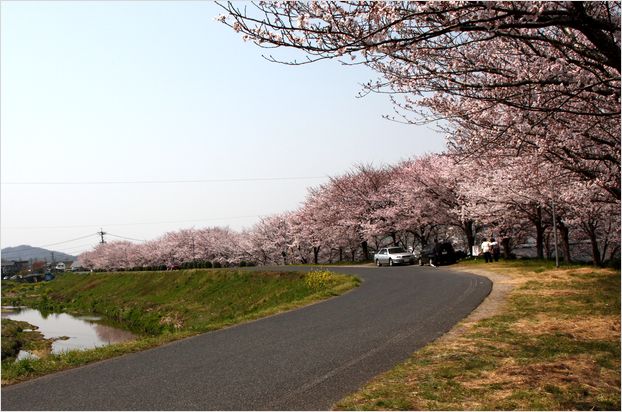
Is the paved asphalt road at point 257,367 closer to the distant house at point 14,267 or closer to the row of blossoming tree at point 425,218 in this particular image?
the row of blossoming tree at point 425,218

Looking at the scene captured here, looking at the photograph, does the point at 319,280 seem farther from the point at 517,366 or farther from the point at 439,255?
the point at 517,366

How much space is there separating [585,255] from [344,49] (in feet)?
152

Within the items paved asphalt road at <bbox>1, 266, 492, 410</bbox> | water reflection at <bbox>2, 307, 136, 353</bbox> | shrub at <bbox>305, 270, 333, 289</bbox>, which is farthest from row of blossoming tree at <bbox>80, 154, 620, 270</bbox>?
water reflection at <bbox>2, 307, 136, 353</bbox>

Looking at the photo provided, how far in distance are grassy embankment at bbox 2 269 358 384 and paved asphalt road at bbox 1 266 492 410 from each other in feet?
2.80

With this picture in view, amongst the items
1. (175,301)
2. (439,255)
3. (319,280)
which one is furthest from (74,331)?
(439,255)

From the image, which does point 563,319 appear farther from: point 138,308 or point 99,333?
point 138,308

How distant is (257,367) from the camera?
8.30 metres

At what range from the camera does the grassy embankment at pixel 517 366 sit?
5.85 m

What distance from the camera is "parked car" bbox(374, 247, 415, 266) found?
3894 cm

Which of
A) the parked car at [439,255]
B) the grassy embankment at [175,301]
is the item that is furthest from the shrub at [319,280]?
the parked car at [439,255]

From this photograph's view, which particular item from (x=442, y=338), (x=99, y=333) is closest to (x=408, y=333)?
(x=442, y=338)

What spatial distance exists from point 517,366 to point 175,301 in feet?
117

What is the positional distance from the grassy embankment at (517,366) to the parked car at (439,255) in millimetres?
21201

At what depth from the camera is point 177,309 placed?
1439 inches
